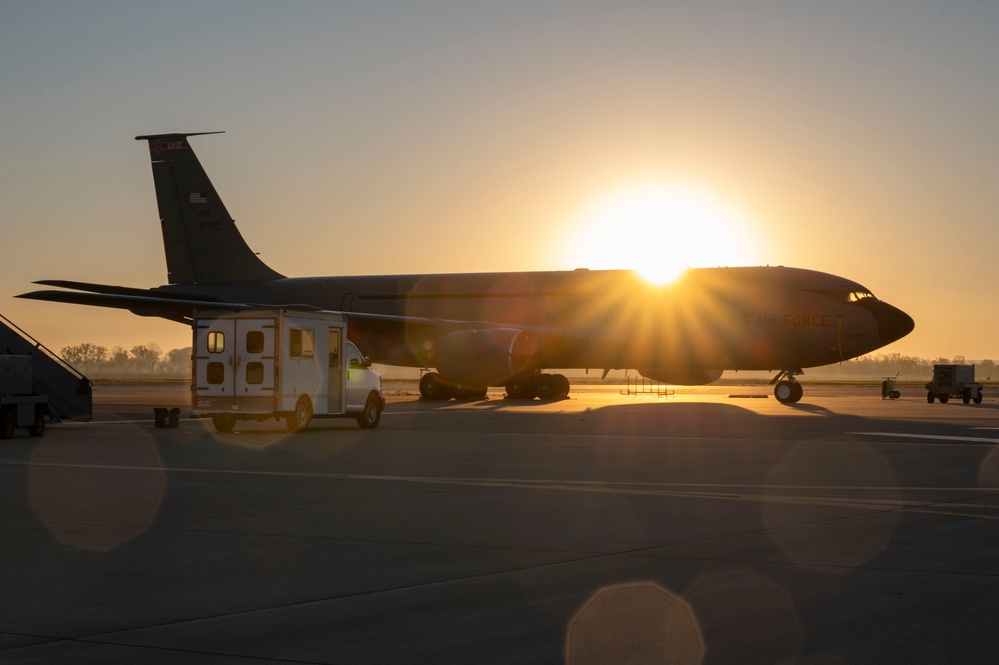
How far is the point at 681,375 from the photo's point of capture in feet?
130

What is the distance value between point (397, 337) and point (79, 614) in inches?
1346

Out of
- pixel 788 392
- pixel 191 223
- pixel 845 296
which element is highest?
pixel 191 223

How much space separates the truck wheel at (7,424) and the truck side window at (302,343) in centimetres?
509

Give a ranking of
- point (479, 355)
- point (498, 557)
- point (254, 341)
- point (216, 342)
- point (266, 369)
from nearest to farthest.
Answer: point (498, 557) → point (266, 369) → point (254, 341) → point (216, 342) → point (479, 355)

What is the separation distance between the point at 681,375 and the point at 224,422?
67.4 ft

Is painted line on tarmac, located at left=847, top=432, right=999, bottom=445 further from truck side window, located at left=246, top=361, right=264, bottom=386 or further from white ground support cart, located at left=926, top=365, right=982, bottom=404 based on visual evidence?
white ground support cart, located at left=926, top=365, right=982, bottom=404

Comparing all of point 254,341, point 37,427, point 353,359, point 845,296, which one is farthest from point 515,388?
point 37,427

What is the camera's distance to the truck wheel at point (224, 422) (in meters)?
22.5

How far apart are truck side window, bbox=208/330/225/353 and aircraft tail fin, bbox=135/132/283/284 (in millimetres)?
23343

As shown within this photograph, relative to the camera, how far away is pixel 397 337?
4059 cm

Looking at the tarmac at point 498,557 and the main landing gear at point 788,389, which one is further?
the main landing gear at point 788,389

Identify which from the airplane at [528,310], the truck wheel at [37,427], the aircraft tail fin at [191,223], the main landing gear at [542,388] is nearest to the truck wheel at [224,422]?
the truck wheel at [37,427]

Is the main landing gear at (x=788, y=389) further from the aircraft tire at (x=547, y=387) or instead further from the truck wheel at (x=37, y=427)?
the truck wheel at (x=37, y=427)

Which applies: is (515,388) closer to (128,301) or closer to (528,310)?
(528,310)
